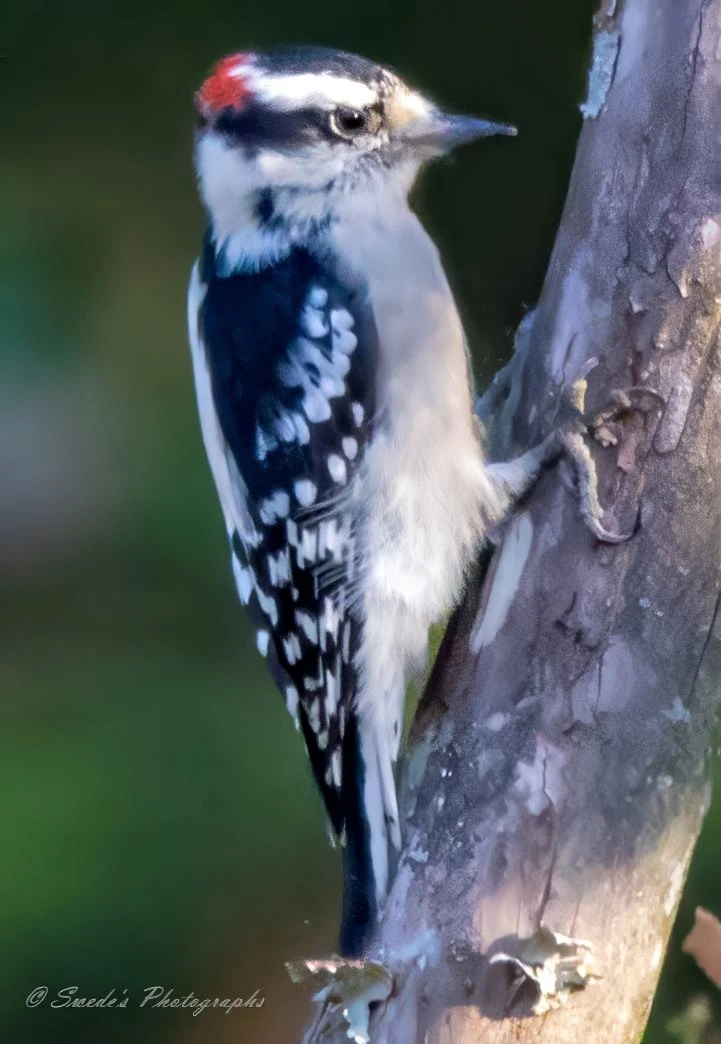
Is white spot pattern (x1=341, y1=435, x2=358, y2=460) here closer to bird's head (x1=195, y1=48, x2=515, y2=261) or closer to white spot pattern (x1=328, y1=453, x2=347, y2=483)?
white spot pattern (x1=328, y1=453, x2=347, y2=483)

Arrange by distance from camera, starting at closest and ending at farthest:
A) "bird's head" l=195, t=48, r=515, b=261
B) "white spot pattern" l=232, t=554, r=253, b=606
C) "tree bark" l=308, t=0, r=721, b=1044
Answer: "tree bark" l=308, t=0, r=721, b=1044 < "bird's head" l=195, t=48, r=515, b=261 < "white spot pattern" l=232, t=554, r=253, b=606

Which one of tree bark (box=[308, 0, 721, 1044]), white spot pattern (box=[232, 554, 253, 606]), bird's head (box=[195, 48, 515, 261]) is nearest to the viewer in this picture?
tree bark (box=[308, 0, 721, 1044])

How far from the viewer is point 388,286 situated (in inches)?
39.5

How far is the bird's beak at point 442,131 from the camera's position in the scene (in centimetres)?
102

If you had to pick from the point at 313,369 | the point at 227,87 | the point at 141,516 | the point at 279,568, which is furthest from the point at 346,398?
the point at 141,516

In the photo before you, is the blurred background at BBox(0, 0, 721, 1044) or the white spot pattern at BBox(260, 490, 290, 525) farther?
the blurred background at BBox(0, 0, 721, 1044)

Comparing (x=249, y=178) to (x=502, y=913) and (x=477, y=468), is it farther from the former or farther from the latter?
(x=502, y=913)

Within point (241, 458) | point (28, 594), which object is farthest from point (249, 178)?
point (28, 594)

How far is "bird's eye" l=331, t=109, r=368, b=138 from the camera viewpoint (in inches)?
39.0

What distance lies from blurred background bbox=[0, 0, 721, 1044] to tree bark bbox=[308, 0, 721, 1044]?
9.2 inches

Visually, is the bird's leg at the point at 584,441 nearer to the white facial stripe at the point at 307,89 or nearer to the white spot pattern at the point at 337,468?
the white spot pattern at the point at 337,468

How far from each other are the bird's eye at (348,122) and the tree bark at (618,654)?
199 millimetres

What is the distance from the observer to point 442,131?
1.02 meters

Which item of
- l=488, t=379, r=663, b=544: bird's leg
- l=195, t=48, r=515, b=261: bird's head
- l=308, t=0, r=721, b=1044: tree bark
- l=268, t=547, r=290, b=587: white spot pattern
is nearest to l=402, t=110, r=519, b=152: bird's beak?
l=195, t=48, r=515, b=261: bird's head
